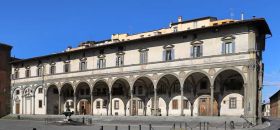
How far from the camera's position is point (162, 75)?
40344 mm

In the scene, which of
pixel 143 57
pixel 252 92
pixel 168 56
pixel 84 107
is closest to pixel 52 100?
pixel 84 107

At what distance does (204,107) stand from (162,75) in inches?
214

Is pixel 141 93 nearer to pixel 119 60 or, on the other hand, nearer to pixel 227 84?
pixel 119 60

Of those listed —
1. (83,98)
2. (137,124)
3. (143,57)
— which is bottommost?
(137,124)

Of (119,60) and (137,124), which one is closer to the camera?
(137,124)

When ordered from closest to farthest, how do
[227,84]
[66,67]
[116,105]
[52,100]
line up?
→ [227,84]
[116,105]
[66,67]
[52,100]

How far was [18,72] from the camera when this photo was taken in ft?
200

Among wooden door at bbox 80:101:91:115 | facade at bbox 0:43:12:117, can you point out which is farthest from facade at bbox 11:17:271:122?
facade at bbox 0:43:12:117

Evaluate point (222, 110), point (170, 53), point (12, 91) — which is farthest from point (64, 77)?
point (222, 110)

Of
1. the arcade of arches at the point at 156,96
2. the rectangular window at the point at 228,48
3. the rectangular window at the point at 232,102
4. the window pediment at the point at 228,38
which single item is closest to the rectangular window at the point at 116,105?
the arcade of arches at the point at 156,96

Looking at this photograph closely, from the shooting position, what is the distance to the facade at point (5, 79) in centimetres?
6391

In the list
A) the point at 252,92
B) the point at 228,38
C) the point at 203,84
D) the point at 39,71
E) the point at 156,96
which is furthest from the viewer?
the point at 39,71

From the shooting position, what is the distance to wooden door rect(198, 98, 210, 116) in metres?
38.8

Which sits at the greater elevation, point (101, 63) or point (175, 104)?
point (101, 63)
